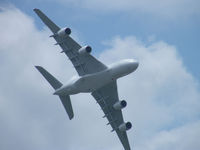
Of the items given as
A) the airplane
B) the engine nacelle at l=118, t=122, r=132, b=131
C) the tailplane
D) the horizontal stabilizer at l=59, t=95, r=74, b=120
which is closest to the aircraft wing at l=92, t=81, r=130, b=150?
the airplane

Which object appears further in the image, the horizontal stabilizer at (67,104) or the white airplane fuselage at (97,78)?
the horizontal stabilizer at (67,104)

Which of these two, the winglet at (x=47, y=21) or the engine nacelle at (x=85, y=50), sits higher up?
the winglet at (x=47, y=21)

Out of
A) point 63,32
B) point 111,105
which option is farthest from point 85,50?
point 111,105

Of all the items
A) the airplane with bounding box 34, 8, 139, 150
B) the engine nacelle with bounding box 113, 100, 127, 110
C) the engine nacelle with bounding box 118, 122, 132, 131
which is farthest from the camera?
the engine nacelle with bounding box 118, 122, 132, 131

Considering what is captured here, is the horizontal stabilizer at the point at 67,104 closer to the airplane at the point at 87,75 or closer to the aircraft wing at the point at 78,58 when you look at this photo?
the airplane at the point at 87,75

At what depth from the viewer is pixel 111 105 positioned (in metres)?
82.4

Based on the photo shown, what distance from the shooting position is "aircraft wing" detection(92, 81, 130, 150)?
80.7 m

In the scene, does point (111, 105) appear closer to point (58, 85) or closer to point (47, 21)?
point (58, 85)

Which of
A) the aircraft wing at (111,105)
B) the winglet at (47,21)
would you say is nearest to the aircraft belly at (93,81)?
the aircraft wing at (111,105)

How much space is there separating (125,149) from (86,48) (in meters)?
21.7

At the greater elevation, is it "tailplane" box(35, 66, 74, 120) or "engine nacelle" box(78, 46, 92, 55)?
"engine nacelle" box(78, 46, 92, 55)

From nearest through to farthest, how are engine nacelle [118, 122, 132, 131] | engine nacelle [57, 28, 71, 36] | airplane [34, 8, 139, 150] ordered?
engine nacelle [57, 28, 71, 36], airplane [34, 8, 139, 150], engine nacelle [118, 122, 132, 131]

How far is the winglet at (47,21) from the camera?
7012 cm

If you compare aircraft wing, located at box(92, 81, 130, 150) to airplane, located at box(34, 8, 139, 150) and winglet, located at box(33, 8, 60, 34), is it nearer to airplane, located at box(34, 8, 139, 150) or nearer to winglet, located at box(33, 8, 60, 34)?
airplane, located at box(34, 8, 139, 150)
